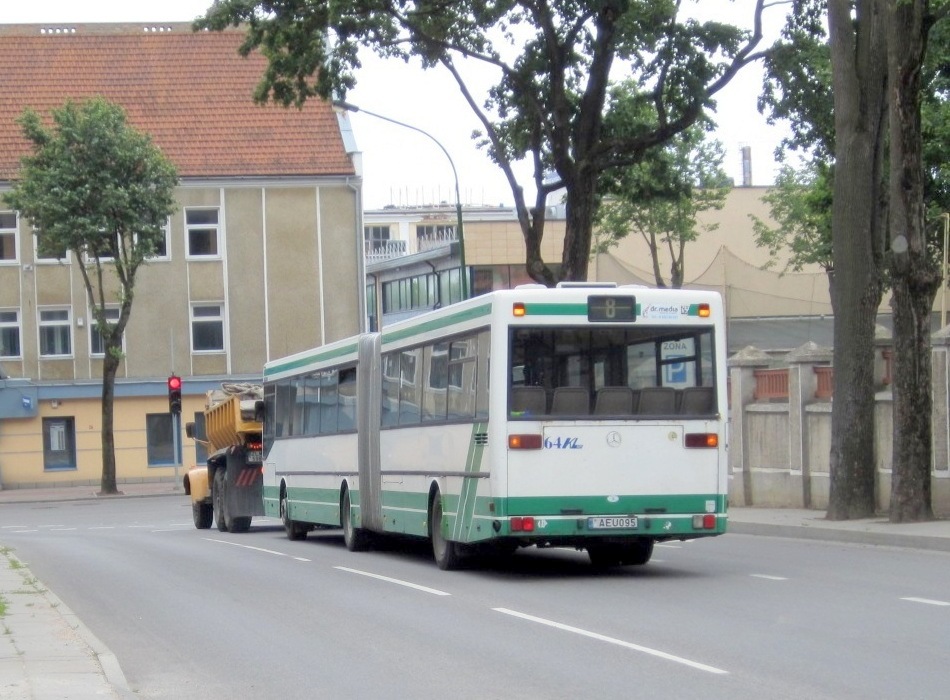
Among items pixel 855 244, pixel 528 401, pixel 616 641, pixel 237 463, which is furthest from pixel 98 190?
pixel 616 641

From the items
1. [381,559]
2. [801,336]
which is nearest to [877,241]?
[381,559]

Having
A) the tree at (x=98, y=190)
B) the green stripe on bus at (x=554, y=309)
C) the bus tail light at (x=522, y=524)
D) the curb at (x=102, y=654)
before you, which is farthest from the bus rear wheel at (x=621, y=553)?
the tree at (x=98, y=190)

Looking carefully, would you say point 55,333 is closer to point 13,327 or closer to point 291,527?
point 13,327

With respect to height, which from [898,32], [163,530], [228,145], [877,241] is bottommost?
[163,530]

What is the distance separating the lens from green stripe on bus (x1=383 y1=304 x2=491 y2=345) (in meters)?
15.6

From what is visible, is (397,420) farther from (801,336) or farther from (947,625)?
(801,336)

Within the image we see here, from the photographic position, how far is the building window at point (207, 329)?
54.2 m

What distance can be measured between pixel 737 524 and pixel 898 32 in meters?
7.61

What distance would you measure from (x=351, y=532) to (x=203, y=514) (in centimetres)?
1075

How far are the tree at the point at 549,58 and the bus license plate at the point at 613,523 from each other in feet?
39.7

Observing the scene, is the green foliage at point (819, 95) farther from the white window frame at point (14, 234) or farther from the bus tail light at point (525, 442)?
the white window frame at point (14, 234)

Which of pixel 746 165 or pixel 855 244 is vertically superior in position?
pixel 746 165

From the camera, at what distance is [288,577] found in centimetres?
1708

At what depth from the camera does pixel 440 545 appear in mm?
17109
